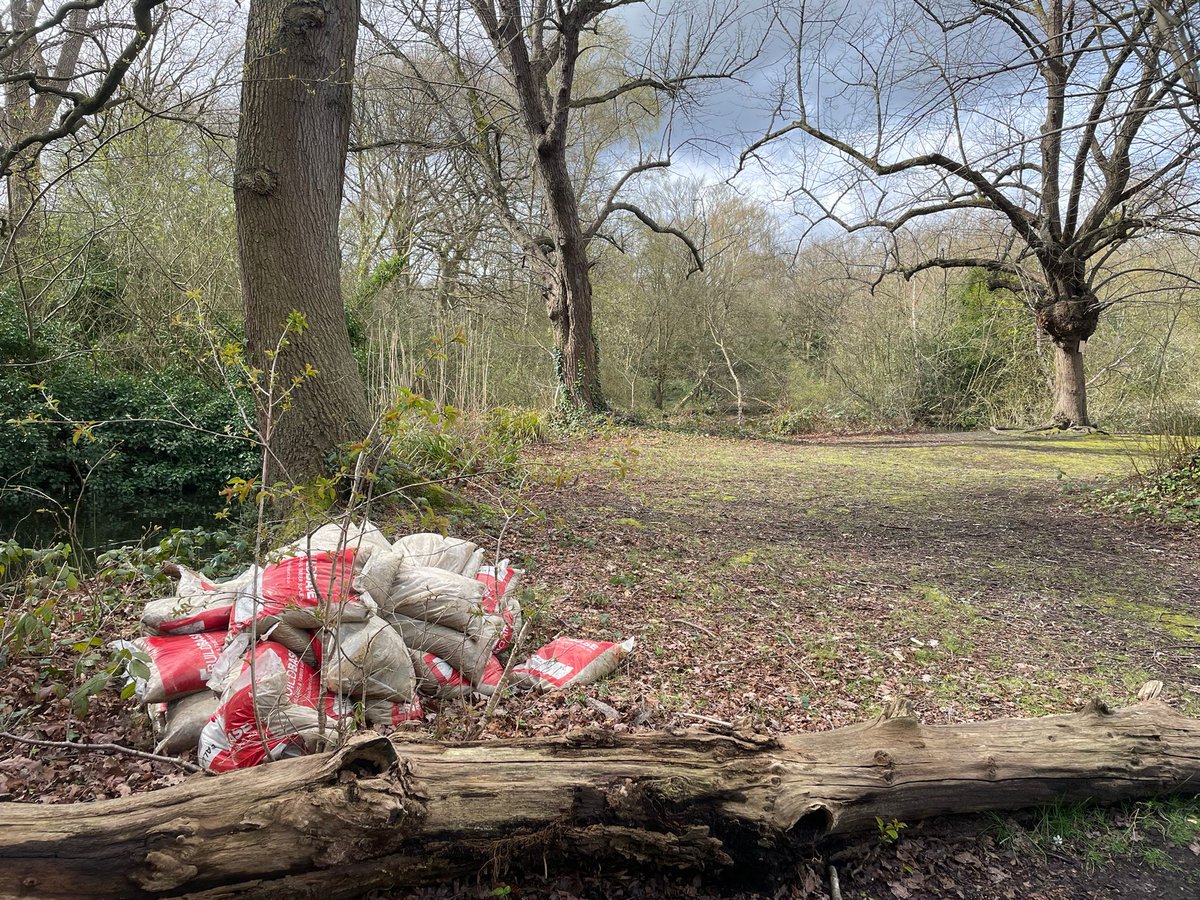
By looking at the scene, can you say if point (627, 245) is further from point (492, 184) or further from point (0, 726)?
point (0, 726)

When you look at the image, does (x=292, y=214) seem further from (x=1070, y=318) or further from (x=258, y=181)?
(x=1070, y=318)

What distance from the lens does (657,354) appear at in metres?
19.1

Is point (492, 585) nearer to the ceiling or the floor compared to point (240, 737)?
nearer to the ceiling

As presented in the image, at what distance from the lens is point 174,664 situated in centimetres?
245

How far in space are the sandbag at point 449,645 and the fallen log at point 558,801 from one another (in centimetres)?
90

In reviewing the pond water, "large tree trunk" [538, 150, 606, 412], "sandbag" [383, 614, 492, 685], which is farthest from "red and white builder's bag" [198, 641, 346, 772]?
"large tree trunk" [538, 150, 606, 412]

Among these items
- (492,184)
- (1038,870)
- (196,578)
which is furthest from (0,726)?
(492,184)

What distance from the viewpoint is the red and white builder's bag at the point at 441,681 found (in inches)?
111

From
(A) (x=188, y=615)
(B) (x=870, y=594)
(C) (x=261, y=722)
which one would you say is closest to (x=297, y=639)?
(C) (x=261, y=722)

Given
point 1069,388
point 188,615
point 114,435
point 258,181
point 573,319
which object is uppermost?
point 573,319

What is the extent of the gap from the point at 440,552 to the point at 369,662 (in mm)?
1032

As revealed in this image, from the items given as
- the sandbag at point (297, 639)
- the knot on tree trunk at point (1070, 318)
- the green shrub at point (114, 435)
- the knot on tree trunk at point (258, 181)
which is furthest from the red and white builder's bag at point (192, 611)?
the knot on tree trunk at point (1070, 318)

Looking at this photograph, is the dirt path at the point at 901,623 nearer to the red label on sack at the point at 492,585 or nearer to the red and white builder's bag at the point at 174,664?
the red label on sack at the point at 492,585

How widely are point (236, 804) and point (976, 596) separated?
169 inches
